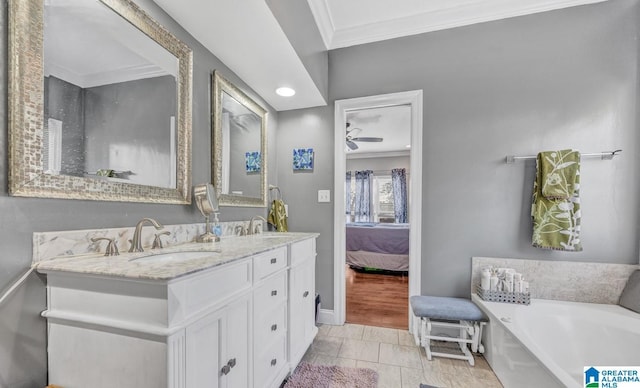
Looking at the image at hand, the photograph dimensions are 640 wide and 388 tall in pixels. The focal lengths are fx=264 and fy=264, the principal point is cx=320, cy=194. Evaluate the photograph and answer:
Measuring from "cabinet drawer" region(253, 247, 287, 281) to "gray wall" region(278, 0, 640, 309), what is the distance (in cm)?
131

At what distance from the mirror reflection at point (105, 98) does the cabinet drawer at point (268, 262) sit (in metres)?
0.63

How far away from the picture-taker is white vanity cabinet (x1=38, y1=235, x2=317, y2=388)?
0.77 metres

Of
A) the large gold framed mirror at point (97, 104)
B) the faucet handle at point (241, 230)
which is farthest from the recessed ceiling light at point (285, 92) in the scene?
the faucet handle at point (241, 230)

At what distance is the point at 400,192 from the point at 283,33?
569 centimetres

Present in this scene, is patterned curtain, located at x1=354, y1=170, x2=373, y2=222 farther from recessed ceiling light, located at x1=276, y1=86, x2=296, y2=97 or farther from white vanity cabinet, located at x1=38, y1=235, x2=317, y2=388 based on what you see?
white vanity cabinet, located at x1=38, y1=235, x2=317, y2=388

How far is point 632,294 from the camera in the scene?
1800 millimetres

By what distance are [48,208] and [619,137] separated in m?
3.31

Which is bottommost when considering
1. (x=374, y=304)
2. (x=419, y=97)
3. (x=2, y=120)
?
(x=374, y=304)

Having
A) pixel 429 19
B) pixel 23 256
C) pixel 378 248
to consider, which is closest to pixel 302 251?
pixel 23 256

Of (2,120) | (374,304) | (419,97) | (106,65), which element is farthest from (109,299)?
(374,304)

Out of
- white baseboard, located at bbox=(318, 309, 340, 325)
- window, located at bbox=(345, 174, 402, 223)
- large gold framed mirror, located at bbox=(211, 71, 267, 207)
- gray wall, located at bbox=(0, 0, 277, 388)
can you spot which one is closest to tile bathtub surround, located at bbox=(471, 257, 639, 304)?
white baseboard, located at bbox=(318, 309, 340, 325)

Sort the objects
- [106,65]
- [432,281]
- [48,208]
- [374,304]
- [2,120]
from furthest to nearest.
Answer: [374,304] < [432,281] < [106,65] < [48,208] < [2,120]

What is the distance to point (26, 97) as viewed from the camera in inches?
33.2

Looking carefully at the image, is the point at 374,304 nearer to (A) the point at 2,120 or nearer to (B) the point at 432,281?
(B) the point at 432,281
